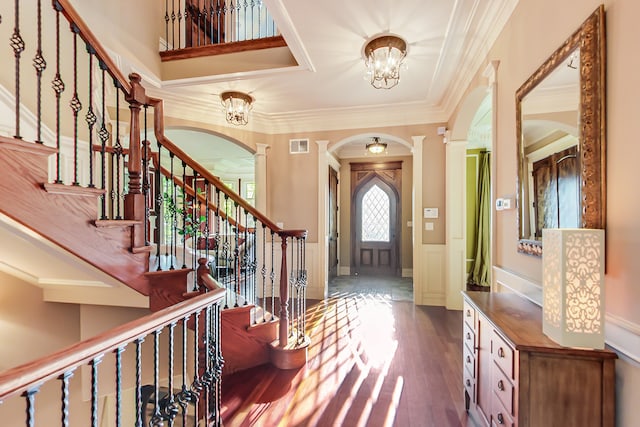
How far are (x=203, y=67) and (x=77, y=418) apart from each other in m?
3.97

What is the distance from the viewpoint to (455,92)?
3252 millimetres

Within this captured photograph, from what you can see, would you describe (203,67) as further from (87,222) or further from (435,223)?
(435,223)

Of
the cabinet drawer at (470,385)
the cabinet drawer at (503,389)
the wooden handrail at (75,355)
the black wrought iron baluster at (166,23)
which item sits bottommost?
the cabinet drawer at (470,385)

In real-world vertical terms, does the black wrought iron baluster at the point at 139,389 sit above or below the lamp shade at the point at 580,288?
below

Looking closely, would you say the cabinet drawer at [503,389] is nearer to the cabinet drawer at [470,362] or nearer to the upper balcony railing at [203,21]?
the cabinet drawer at [470,362]

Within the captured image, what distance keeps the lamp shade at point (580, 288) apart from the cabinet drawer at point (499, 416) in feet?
1.36

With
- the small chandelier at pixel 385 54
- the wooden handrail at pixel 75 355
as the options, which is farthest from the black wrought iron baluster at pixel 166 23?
the wooden handrail at pixel 75 355

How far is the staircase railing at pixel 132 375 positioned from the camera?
75cm

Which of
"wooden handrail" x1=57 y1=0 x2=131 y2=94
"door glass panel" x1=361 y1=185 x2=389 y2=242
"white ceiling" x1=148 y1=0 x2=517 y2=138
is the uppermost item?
"white ceiling" x1=148 y1=0 x2=517 y2=138

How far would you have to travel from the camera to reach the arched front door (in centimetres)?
598

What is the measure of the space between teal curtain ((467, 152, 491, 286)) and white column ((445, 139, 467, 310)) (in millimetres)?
1792

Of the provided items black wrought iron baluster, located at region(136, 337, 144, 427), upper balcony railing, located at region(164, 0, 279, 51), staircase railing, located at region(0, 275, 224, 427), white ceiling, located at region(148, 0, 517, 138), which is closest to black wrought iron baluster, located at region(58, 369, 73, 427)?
staircase railing, located at region(0, 275, 224, 427)

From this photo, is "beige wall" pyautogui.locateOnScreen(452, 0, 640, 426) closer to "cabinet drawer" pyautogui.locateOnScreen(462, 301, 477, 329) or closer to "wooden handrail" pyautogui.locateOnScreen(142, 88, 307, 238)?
"cabinet drawer" pyautogui.locateOnScreen(462, 301, 477, 329)

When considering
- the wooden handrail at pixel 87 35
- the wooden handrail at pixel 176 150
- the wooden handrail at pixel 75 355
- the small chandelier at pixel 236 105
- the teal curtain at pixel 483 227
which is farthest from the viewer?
the teal curtain at pixel 483 227
